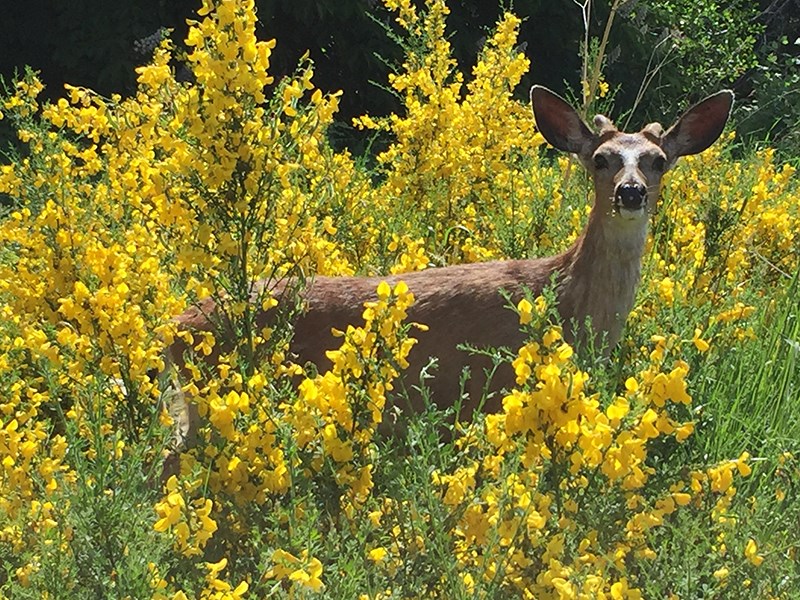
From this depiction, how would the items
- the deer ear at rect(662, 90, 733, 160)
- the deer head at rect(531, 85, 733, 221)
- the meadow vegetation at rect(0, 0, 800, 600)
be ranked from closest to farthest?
the meadow vegetation at rect(0, 0, 800, 600) → the deer head at rect(531, 85, 733, 221) → the deer ear at rect(662, 90, 733, 160)

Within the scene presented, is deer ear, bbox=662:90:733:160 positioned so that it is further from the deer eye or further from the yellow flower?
the yellow flower

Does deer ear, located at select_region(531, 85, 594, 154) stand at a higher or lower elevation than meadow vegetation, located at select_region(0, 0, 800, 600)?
higher

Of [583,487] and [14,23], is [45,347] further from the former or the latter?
[14,23]

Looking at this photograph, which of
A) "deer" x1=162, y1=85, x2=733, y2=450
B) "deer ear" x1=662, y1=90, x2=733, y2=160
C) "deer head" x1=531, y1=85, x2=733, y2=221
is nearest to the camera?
"deer" x1=162, y1=85, x2=733, y2=450

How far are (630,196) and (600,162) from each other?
1.22ft

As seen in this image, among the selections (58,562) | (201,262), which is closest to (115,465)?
(58,562)

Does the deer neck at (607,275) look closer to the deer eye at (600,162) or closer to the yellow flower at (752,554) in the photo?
the deer eye at (600,162)

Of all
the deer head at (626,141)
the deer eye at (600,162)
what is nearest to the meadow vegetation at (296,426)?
the deer head at (626,141)

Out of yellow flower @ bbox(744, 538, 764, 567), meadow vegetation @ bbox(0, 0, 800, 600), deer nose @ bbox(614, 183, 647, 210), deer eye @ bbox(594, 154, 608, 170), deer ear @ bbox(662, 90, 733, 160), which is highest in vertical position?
deer ear @ bbox(662, 90, 733, 160)

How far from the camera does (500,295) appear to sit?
411 centimetres

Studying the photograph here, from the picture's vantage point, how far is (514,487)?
238 centimetres

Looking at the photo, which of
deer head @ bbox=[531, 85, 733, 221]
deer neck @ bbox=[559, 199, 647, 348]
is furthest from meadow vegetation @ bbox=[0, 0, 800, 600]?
deer head @ bbox=[531, 85, 733, 221]

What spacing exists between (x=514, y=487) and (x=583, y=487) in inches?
6.5

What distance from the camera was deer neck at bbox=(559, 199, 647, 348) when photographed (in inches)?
160
